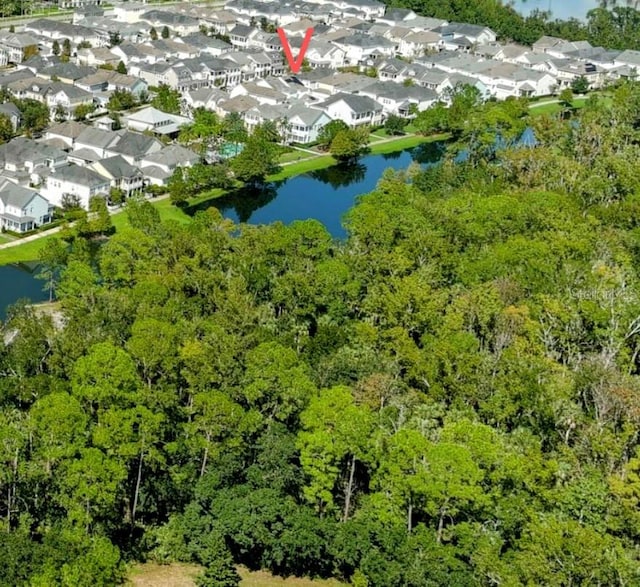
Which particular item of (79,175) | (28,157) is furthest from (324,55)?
(79,175)

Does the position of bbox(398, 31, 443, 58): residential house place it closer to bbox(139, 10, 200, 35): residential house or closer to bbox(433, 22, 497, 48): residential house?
bbox(433, 22, 497, 48): residential house

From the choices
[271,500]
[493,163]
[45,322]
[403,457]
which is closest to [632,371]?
[403,457]

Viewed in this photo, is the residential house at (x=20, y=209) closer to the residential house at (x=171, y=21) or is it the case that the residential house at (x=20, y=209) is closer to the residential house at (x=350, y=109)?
the residential house at (x=350, y=109)

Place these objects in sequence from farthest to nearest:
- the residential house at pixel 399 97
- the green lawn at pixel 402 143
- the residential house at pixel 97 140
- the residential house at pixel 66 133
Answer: the residential house at pixel 399 97
the green lawn at pixel 402 143
the residential house at pixel 66 133
the residential house at pixel 97 140

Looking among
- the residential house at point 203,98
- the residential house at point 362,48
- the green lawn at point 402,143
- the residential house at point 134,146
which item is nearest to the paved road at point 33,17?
the residential house at point 203,98

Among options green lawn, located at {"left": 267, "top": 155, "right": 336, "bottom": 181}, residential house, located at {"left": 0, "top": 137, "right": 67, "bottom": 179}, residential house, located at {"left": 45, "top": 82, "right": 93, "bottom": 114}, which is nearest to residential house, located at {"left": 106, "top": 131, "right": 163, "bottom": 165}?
residential house, located at {"left": 0, "top": 137, "right": 67, "bottom": 179}

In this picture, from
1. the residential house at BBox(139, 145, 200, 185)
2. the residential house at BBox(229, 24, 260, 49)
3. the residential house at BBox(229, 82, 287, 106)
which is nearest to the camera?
the residential house at BBox(139, 145, 200, 185)

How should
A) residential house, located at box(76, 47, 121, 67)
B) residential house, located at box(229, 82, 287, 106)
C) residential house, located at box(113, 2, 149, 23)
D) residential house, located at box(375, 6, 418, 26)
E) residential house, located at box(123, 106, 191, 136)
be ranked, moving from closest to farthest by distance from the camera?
residential house, located at box(123, 106, 191, 136) < residential house, located at box(229, 82, 287, 106) < residential house, located at box(76, 47, 121, 67) < residential house, located at box(113, 2, 149, 23) < residential house, located at box(375, 6, 418, 26)
